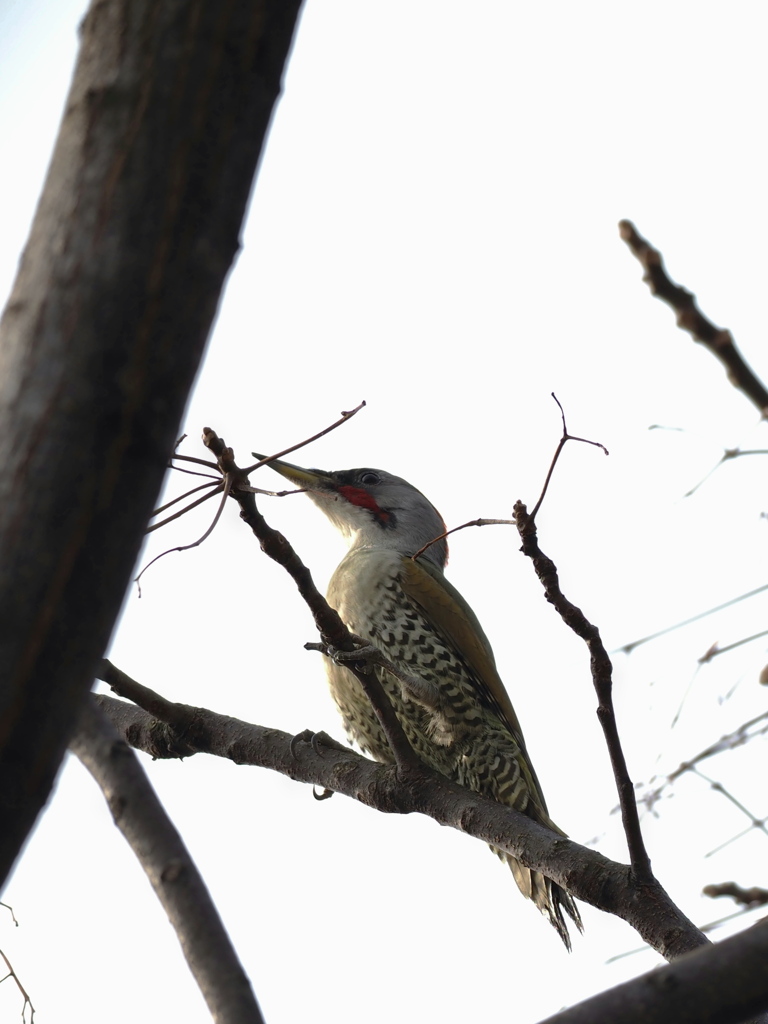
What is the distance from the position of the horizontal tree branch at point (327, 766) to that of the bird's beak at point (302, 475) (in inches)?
82.7

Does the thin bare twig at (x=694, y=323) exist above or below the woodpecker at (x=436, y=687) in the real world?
below

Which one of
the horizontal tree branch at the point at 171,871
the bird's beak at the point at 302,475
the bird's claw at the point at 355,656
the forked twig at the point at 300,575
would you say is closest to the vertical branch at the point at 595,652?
the forked twig at the point at 300,575

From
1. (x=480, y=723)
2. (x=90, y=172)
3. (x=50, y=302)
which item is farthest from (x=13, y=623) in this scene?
(x=480, y=723)

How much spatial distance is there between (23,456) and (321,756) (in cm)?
298

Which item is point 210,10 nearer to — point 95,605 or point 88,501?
point 88,501

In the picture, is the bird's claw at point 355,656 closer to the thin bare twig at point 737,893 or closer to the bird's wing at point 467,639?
the thin bare twig at point 737,893

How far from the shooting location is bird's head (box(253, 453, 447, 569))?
628 centimetres

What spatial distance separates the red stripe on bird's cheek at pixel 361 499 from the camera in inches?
258

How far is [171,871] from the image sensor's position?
6.57 feet

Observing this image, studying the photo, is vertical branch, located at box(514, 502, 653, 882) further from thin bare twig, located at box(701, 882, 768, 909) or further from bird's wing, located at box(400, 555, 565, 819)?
bird's wing, located at box(400, 555, 565, 819)

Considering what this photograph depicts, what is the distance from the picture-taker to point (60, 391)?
3.76 ft

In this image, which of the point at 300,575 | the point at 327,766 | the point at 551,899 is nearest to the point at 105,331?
the point at 300,575

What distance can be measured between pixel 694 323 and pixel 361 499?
5589 millimetres

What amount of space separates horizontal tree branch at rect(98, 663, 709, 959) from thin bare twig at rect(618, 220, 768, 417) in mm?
2512
